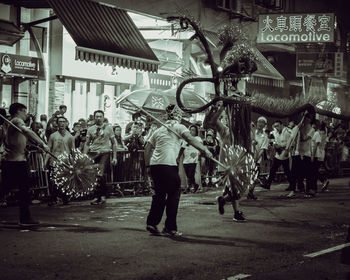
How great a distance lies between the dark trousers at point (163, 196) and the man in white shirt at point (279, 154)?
A: 7687 millimetres

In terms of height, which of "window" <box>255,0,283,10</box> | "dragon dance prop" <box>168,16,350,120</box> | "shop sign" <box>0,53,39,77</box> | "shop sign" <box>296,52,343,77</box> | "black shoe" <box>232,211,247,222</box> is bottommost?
"black shoe" <box>232,211,247,222</box>

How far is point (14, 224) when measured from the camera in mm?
10469

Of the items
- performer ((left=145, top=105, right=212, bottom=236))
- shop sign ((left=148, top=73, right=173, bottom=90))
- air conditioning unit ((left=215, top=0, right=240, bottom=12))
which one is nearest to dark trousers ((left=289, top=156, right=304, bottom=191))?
performer ((left=145, top=105, right=212, bottom=236))

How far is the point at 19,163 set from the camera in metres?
10.3

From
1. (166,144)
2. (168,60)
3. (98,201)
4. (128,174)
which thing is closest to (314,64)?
(168,60)

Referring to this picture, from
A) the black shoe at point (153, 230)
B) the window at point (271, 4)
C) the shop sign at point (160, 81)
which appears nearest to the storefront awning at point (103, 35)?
the shop sign at point (160, 81)

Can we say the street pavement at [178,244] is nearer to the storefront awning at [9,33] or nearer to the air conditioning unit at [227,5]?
the storefront awning at [9,33]

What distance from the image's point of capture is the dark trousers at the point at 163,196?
30.9 ft

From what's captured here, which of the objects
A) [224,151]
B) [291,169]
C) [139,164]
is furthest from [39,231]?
[291,169]

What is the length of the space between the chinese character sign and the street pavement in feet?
37.8

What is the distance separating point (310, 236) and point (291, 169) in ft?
21.8

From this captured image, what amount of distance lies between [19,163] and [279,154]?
328 inches

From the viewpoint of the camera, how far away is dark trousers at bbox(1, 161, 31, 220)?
1014cm

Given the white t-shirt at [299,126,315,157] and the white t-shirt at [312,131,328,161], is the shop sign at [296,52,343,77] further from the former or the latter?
the white t-shirt at [299,126,315,157]
